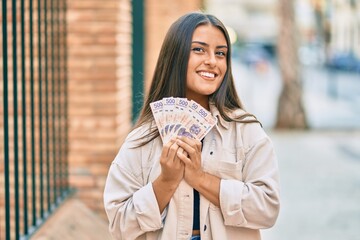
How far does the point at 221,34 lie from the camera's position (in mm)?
2920

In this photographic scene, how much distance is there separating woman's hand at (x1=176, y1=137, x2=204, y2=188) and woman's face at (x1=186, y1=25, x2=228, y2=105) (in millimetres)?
281

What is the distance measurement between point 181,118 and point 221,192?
32cm

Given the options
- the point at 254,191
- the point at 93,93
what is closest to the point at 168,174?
the point at 254,191

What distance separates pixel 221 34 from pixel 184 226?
0.77m

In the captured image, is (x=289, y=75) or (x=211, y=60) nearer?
(x=211, y=60)

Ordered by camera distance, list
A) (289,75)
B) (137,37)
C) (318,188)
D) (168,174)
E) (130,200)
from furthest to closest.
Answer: (289,75), (318,188), (137,37), (130,200), (168,174)

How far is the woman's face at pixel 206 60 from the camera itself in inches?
113

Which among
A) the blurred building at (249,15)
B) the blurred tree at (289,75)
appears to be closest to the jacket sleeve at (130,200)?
the blurred tree at (289,75)

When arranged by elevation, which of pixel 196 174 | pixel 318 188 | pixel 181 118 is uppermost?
pixel 181 118

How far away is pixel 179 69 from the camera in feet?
9.50

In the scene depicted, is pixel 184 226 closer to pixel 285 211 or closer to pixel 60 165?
pixel 60 165

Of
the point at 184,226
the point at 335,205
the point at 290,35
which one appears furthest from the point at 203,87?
the point at 290,35

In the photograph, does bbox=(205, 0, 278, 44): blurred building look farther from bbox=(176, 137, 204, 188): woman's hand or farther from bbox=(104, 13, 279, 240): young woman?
bbox=(176, 137, 204, 188): woman's hand

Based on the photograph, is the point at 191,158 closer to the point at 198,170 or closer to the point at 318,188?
the point at 198,170
